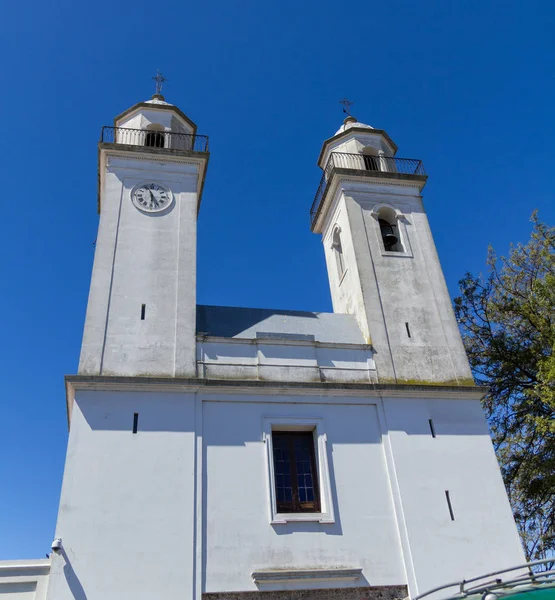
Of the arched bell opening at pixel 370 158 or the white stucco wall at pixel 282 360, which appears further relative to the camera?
the arched bell opening at pixel 370 158

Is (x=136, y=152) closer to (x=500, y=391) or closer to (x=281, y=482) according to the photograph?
(x=281, y=482)

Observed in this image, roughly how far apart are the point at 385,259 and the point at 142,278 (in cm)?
749

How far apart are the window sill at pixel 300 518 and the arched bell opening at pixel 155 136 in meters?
12.6

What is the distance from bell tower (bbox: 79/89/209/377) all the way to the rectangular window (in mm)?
2921

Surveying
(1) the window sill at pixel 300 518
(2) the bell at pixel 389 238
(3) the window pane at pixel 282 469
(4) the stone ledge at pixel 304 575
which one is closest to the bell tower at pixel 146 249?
(3) the window pane at pixel 282 469

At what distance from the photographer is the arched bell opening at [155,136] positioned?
1934 centimetres

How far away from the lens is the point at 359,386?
14.8 m

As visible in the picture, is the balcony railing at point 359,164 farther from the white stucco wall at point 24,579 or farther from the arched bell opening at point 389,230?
the white stucco wall at point 24,579

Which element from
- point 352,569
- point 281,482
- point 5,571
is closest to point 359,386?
point 281,482

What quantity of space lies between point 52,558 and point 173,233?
9122 millimetres

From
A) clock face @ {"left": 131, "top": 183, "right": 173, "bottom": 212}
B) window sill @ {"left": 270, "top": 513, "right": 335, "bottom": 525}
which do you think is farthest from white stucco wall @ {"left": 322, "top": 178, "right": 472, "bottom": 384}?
clock face @ {"left": 131, "top": 183, "right": 173, "bottom": 212}

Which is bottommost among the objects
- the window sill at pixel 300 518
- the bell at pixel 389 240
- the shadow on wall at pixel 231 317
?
the window sill at pixel 300 518

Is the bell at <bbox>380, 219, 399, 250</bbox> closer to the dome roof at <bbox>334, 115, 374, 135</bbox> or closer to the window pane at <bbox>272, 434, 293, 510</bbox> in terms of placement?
the dome roof at <bbox>334, 115, 374, 135</bbox>

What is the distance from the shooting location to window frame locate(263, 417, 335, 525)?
12781 mm
